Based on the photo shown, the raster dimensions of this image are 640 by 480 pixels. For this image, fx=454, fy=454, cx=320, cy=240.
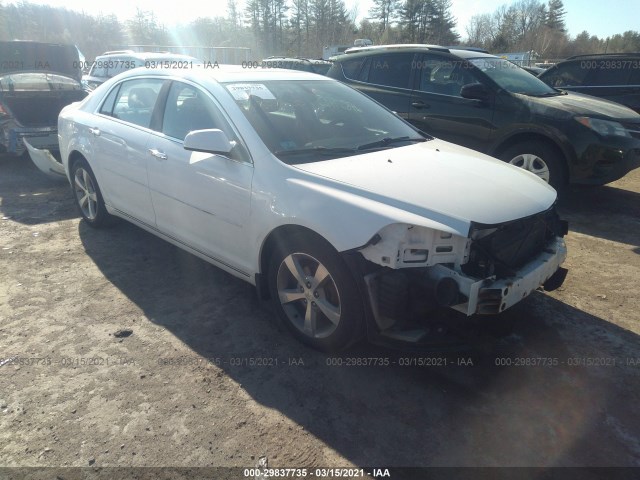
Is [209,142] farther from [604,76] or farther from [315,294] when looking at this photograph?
[604,76]

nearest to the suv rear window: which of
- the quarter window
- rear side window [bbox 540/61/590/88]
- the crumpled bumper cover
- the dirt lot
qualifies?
rear side window [bbox 540/61/590/88]

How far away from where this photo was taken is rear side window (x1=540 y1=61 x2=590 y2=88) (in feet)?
29.1

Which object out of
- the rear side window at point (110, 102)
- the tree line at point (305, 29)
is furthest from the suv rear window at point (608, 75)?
the tree line at point (305, 29)

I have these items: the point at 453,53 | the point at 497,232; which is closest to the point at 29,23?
the point at 453,53

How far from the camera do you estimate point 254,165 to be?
2.89 m

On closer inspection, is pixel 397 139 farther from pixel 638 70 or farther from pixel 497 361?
pixel 638 70

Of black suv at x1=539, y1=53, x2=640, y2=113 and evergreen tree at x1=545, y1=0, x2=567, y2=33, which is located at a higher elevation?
evergreen tree at x1=545, y1=0, x2=567, y2=33

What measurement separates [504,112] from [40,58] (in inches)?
347

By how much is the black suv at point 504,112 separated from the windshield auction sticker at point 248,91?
130 inches

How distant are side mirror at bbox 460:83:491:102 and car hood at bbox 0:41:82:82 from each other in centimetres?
740

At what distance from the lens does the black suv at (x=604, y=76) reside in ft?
27.6

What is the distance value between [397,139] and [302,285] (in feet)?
4.69

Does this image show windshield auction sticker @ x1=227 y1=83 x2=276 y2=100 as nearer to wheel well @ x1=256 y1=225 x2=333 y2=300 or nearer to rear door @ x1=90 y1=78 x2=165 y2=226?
rear door @ x1=90 y1=78 x2=165 y2=226

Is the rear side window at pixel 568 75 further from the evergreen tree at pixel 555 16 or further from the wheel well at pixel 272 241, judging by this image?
the evergreen tree at pixel 555 16
